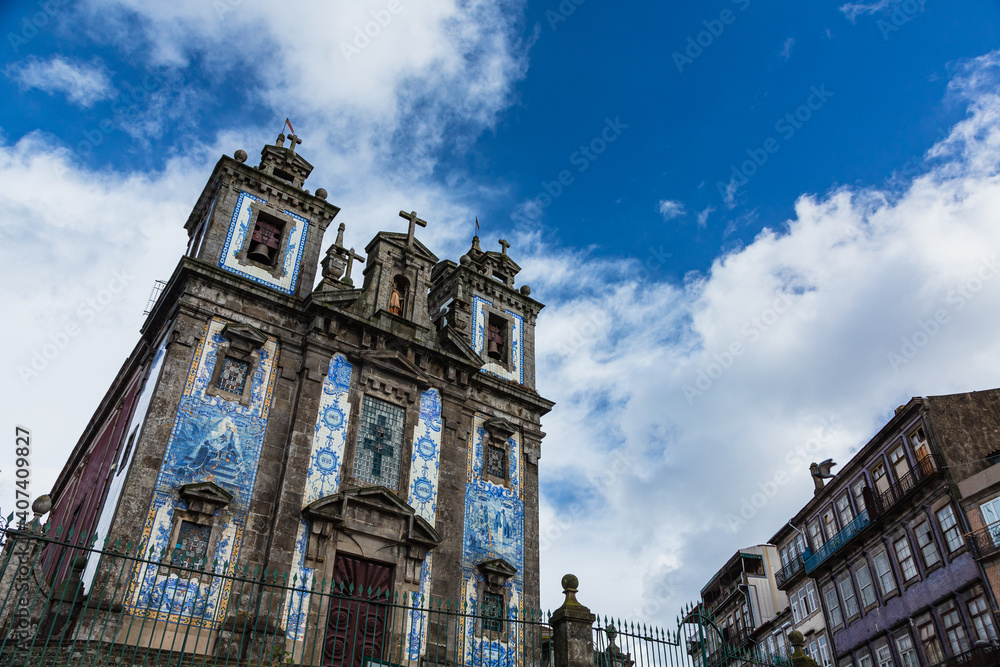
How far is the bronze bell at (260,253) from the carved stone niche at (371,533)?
23.8ft

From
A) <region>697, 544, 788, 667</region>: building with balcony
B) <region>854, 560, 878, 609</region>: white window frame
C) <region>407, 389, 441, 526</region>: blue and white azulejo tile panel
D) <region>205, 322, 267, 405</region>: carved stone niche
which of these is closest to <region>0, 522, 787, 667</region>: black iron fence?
<region>407, 389, 441, 526</region>: blue and white azulejo tile panel

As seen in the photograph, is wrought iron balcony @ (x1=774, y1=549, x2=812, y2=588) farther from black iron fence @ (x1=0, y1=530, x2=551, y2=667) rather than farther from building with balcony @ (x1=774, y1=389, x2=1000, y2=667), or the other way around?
black iron fence @ (x1=0, y1=530, x2=551, y2=667)

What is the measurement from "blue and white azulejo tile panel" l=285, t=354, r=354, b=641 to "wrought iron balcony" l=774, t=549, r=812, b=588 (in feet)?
84.1

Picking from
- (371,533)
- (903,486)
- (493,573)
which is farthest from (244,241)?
(903,486)

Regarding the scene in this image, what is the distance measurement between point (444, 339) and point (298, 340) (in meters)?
4.64

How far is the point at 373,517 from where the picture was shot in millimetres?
18578

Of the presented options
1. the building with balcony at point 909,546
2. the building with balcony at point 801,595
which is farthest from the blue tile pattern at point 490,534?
the building with balcony at point 801,595

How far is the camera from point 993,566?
23766mm

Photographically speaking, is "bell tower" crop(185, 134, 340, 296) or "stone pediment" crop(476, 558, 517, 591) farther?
"bell tower" crop(185, 134, 340, 296)

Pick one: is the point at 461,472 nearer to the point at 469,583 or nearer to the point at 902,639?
the point at 469,583

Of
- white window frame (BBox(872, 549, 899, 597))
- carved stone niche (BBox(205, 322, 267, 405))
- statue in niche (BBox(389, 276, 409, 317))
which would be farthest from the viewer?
white window frame (BBox(872, 549, 899, 597))

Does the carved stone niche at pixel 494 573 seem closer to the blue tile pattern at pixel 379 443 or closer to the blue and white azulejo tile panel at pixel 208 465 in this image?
the blue tile pattern at pixel 379 443

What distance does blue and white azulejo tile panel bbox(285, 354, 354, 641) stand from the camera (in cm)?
1714

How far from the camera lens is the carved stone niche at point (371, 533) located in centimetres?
1753
